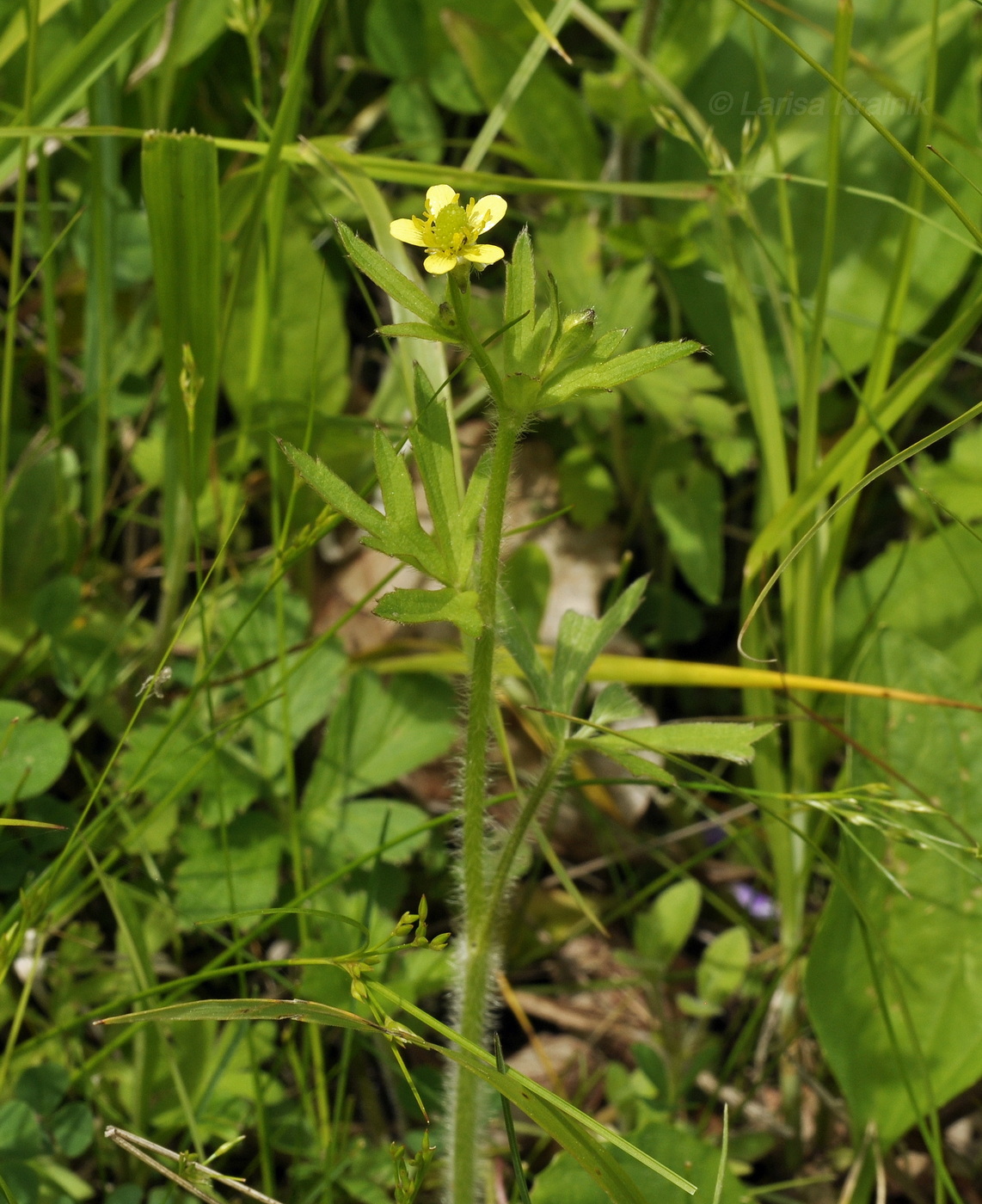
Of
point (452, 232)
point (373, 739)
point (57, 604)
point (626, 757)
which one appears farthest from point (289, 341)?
point (626, 757)

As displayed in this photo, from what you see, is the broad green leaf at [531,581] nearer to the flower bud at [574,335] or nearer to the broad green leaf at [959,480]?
the broad green leaf at [959,480]

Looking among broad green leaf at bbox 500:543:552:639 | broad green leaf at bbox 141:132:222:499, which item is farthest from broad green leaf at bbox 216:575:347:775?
broad green leaf at bbox 500:543:552:639

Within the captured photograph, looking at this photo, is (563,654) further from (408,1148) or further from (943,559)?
(943,559)

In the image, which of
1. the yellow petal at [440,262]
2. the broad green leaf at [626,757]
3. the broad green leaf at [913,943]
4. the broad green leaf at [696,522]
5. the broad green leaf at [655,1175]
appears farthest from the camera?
the broad green leaf at [696,522]

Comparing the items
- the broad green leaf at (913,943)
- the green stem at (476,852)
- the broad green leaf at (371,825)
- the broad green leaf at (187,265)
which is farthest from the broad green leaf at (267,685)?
the broad green leaf at (913,943)

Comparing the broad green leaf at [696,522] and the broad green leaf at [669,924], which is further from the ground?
the broad green leaf at [696,522]

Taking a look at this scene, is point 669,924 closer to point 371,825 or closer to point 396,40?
point 371,825
